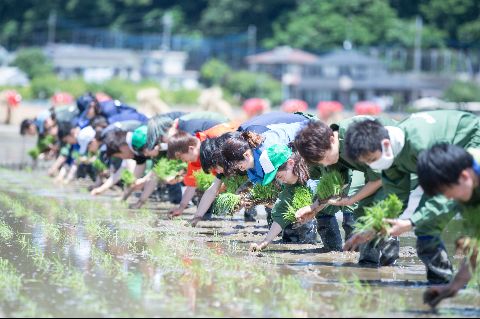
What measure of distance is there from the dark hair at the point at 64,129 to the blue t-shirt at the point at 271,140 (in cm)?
824

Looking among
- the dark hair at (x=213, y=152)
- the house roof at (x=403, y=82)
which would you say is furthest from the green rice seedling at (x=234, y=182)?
the house roof at (x=403, y=82)

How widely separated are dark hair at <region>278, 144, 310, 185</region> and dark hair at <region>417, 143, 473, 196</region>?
2838 millimetres

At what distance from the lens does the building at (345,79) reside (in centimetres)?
7894

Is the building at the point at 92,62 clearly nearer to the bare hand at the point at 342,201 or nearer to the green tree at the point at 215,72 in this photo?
the green tree at the point at 215,72

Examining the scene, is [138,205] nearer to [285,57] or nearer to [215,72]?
[285,57]

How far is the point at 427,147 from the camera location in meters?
7.76

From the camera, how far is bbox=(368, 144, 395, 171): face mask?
7.73 metres

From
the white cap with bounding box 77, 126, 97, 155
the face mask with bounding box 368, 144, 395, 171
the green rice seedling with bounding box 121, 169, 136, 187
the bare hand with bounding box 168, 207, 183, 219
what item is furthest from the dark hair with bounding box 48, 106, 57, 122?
the face mask with bounding box 368, 144, 395, 171

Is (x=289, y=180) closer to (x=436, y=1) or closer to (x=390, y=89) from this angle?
(x=390, y=89)

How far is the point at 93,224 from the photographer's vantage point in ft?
37.9

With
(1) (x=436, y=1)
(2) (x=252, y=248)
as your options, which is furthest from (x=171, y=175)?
(1) (x=436, y=1)

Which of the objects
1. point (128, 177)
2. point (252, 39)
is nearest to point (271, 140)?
point (128, 177)

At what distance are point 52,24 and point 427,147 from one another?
321ft

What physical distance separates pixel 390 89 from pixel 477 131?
71.8 meters
